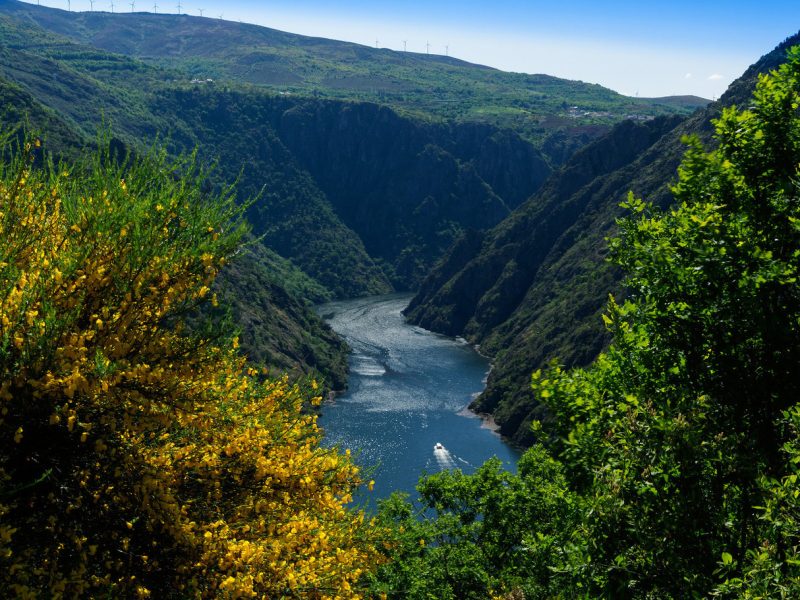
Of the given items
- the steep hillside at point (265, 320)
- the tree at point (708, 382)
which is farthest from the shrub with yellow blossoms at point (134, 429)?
the steep hillside at point (265, 320)

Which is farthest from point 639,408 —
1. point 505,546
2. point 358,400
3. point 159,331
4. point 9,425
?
point 358,400

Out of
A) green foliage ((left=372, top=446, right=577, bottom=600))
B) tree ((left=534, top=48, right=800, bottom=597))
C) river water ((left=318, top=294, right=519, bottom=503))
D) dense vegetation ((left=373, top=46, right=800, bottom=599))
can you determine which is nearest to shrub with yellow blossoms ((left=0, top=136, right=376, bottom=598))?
dense vegetation ((left=373, top=46, right=800, bottom=599))

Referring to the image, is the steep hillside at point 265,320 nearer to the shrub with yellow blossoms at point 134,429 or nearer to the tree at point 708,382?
the shrub with yellow blossoms at point 134,429

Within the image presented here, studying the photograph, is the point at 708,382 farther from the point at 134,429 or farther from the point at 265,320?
the point at 265,320

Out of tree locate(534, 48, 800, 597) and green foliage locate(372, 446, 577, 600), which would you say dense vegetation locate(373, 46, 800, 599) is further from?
green foliage locate(372, 446, 577, 600)

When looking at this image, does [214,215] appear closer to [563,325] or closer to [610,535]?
[610,535]

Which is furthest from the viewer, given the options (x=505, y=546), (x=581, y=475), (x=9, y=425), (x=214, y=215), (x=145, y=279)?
(x=505, y=546)
